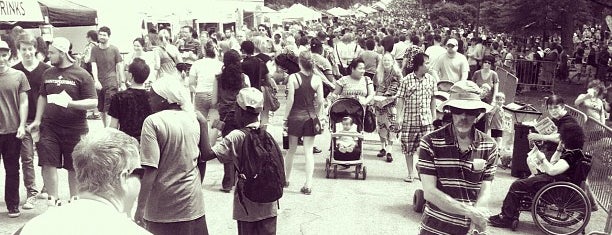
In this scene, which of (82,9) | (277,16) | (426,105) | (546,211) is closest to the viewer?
(546,211)

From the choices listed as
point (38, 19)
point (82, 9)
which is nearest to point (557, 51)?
point (82, 9)

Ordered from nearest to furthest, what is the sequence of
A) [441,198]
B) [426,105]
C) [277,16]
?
[441,198]
[426,105]
[277,16]

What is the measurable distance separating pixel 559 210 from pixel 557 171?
0.44 m

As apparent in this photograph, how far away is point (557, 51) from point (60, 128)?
67.7 feet

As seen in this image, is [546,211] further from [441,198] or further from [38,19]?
[38,19]

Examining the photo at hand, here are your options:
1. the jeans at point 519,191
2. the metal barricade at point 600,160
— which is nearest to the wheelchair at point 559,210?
the jeans at point 519,191

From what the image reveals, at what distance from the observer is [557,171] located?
7.27 metres

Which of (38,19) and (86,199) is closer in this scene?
(86,199)

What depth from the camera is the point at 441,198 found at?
4.35 m

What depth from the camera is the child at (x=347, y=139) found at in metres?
9.50

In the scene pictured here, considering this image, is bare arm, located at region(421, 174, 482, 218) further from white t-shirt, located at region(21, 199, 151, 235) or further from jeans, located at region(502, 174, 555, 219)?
jeans, located at region(502, 174, 555, 219)

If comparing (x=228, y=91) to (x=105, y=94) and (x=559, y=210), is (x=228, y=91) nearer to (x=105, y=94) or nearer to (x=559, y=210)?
(x=105, y=94)

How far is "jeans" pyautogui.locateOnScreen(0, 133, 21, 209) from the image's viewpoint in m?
7.15

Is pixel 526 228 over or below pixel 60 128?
below
